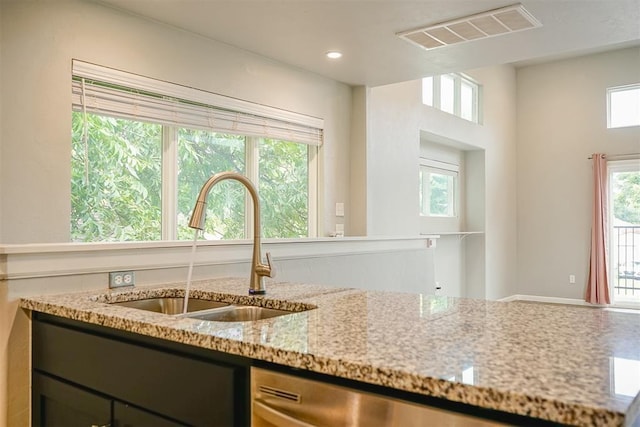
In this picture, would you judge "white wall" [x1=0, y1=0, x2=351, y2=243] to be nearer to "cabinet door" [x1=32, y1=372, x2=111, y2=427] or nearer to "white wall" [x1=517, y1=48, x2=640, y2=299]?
"cabinet door" [x1=32, y1=372, x2=111, y2=427]

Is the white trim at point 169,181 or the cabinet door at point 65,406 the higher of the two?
the white trim at point 169,181

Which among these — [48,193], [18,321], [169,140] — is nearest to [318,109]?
[169,140]

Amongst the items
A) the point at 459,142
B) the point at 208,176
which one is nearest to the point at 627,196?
the point at 459,142

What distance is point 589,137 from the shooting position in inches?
280

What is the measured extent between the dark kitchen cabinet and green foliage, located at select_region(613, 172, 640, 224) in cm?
722

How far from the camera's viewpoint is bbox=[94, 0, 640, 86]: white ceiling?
2.73m

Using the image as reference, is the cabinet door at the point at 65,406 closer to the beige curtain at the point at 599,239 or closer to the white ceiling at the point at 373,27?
the white ceiling at the point at 373,27

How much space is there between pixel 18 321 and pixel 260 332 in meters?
1.06

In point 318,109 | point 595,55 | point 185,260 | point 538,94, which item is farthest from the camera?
point 538,94

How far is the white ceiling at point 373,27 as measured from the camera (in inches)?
108

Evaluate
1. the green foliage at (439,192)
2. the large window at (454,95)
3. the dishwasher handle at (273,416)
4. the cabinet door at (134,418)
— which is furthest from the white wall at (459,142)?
the dishwasher handle at (273,416)

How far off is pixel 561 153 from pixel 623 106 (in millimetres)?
973

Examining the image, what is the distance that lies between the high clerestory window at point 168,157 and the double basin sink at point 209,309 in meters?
0.94

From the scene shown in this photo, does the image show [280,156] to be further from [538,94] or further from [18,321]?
[538,94]
